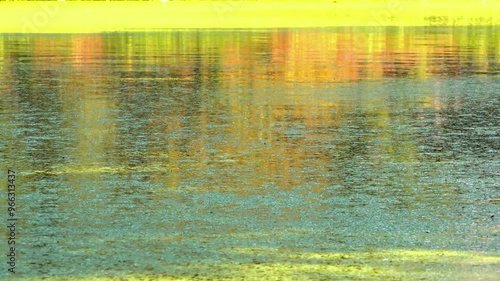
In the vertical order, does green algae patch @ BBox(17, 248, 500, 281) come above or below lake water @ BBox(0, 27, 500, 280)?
below

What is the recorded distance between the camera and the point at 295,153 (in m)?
10.9

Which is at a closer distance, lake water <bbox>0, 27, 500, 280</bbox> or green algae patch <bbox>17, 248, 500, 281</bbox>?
green algae patch <bbox>17, 248, 500, 281</bbox>

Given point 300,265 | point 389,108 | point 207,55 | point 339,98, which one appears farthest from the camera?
point 207,55

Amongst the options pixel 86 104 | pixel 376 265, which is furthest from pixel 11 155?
pixel 376 265

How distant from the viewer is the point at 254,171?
32.4 ft

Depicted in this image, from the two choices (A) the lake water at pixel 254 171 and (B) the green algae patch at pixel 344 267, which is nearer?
(B) the green algae patch at pixel 344 267

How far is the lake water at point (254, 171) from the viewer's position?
675 cm

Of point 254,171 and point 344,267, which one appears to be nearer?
point 344,267

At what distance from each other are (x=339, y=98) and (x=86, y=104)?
365cm

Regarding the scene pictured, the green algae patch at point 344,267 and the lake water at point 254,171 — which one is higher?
the lake water at point 254,171

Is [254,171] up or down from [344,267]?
up

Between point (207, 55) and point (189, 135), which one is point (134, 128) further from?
point (207, 55)

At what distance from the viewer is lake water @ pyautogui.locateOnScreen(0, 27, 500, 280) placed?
6.75 m

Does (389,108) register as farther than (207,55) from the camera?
No
